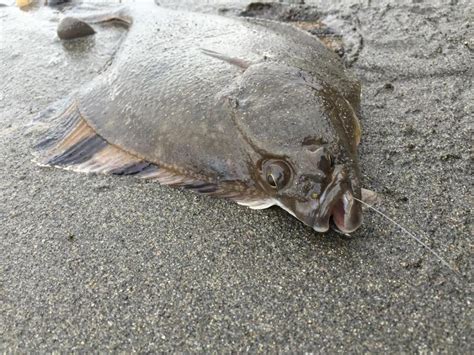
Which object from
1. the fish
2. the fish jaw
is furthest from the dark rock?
the fish jaw

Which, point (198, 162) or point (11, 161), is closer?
point (198, 162)

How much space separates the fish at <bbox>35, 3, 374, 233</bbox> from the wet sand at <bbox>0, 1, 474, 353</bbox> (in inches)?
6.4

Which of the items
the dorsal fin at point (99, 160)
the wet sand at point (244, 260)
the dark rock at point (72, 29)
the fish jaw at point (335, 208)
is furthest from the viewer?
the dark rock at point (72, 29)

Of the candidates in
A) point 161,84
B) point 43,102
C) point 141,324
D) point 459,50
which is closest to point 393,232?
point 141,324

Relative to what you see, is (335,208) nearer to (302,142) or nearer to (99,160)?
(302,142)

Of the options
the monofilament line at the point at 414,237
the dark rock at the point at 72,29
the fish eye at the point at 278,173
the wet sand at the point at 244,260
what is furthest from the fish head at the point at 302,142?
the dark rock at the point at 72,29

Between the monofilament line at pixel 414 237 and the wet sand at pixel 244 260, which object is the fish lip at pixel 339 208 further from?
the wet sand at pixel 244 260

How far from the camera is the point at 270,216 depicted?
242 centimetres

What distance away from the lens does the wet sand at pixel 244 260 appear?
1907 millimetres

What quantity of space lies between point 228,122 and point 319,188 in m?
0.62

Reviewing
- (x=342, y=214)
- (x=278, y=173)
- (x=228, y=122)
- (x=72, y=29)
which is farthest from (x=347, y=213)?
(x=72, y=29)

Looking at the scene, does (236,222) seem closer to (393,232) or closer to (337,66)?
(393,232)

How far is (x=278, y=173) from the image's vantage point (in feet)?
7.07

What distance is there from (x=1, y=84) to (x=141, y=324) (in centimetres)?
296
